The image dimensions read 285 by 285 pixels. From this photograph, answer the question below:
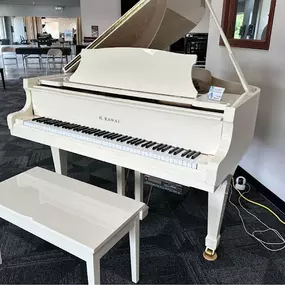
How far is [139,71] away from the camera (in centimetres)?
178

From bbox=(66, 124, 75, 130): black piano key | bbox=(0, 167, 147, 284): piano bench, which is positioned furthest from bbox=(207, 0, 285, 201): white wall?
bbox=(66, 124, 75, 130): black piano key

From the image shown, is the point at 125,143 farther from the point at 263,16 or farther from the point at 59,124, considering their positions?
the point at 263,16

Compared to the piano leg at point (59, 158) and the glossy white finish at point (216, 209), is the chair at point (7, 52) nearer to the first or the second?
the piano leg at point (59, 158)

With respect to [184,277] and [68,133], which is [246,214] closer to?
[184,277]

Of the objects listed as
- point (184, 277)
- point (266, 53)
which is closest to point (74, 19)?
point (266, 53)

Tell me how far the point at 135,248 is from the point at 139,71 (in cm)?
103

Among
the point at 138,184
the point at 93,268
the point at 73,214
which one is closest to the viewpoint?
the point at 93,268

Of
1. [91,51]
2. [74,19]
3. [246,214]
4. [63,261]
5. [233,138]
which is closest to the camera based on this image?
[233,138]

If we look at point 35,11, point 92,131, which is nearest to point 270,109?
point 92,131

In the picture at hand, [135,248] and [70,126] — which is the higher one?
[70,126]

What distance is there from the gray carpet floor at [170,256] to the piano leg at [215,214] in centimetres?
7

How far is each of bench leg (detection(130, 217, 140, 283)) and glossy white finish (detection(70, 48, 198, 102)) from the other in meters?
0.75

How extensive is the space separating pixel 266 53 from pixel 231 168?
4.42 feet

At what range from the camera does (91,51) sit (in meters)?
1.97
